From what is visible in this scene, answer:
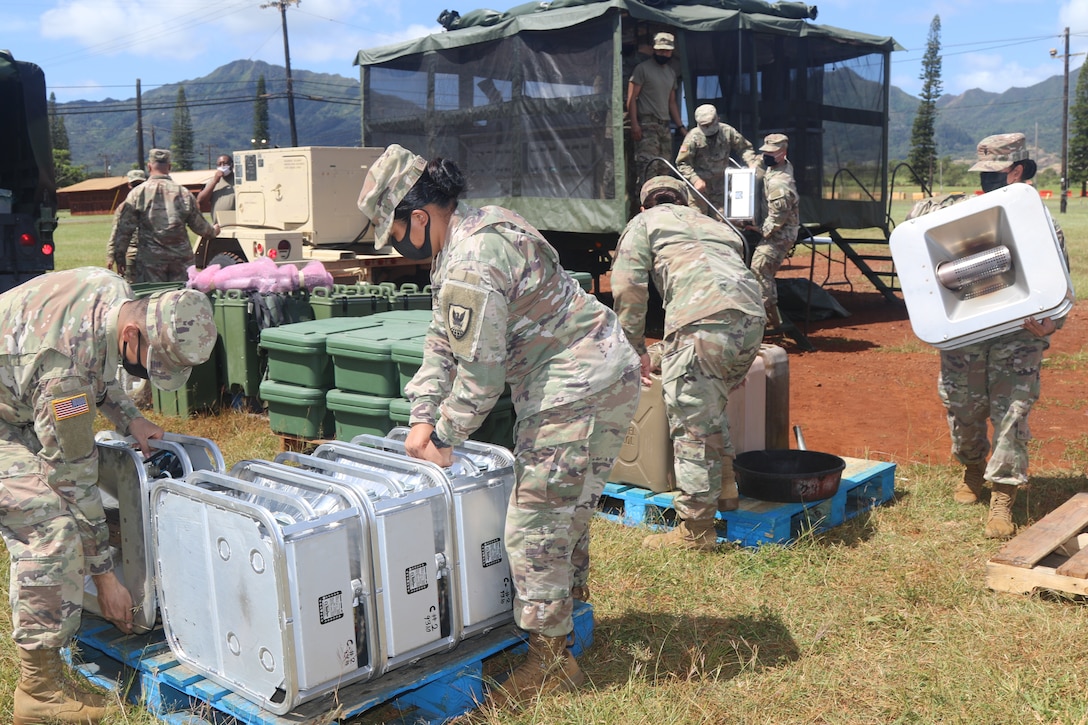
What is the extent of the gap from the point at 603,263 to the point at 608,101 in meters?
2.49

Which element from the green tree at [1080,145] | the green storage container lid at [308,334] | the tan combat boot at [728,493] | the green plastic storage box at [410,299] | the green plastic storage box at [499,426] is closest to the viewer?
the tan combat boot at [728,493]

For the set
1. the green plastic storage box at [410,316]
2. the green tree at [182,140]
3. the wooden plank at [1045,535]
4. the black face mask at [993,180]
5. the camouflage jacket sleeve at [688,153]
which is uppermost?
the green tree at [182,140]

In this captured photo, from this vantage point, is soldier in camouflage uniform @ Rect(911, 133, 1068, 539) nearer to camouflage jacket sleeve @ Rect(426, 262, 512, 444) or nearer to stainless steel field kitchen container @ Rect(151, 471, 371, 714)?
A: camouflage jacket sleeve @ Rect(426, 262, 512, 444)

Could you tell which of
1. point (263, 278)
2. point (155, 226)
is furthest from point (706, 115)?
point (155, 226)

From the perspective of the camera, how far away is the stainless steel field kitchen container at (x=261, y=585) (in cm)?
286

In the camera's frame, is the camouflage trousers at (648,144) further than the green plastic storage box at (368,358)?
Yes

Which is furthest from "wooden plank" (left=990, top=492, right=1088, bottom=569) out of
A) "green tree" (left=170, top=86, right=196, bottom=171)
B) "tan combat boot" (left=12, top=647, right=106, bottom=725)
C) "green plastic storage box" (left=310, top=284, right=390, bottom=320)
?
"green tree" (left=170, top=86, right=196, bottom=171)

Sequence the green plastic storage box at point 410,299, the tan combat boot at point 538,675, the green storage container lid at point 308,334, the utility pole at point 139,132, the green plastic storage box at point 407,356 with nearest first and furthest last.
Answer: the tan combat boot at point 538,675 → the green plastic storage box at point 407,356 → the green storage container lid at point 308,334 → the green plastic storage box at point 410,299 → the utility pole at point 139,132

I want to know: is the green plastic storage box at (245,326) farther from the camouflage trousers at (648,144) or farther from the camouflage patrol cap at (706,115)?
the camouflage patrol cap at (706,115)

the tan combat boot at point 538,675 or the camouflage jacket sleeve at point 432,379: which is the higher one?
the camouflage jacket sleeve at point 432,379

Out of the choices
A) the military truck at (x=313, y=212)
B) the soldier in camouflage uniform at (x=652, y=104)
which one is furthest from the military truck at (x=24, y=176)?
the soldier in camouflage uniform at (x=652, y=104)

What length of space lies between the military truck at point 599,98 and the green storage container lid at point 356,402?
497 cm

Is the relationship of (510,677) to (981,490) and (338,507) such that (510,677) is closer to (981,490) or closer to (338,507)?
(338,507)

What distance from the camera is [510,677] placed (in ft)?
11.2
